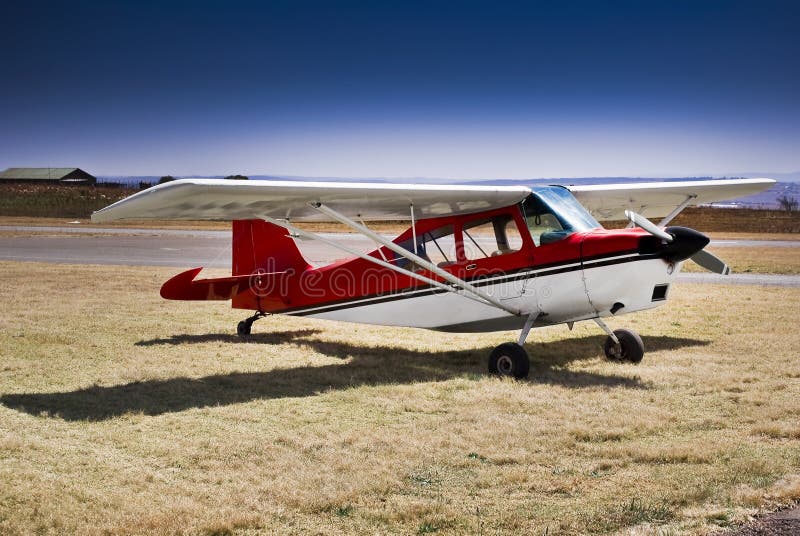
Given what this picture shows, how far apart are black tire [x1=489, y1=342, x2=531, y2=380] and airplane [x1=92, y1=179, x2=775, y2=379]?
0.01 m

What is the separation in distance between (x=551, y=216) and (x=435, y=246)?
5.43 feet

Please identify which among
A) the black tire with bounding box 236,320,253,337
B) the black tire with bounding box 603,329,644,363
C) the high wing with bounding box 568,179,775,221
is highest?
the high wing with bounding box 568,179,775,221

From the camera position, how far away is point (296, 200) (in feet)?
26.0

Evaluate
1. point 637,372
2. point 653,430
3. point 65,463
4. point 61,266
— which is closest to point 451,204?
point 637,372

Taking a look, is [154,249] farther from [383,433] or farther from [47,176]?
[47,176]

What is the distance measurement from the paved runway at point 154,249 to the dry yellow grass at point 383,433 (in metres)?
11.5

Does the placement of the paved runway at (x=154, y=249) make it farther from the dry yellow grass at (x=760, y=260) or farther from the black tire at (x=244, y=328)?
the black tire at (x=244, y=328)

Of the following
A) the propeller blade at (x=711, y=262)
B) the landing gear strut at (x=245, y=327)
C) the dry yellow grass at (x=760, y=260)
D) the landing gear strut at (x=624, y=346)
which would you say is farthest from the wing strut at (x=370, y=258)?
the dry yellow grass at (x=760, y=260)

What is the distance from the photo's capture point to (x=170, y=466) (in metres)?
5.18

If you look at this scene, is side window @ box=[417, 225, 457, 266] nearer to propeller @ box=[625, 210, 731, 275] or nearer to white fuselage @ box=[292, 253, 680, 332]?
white fuselage @ box=[292, 253, 680, 332]

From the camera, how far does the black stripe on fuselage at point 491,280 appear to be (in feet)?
25.7

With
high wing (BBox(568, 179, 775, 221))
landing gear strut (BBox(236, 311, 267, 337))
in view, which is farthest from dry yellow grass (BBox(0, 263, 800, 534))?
high wing (BBox(568, 179, 775, 221))

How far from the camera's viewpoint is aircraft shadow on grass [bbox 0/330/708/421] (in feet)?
22.6

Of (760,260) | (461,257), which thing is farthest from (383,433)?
(760,260)
